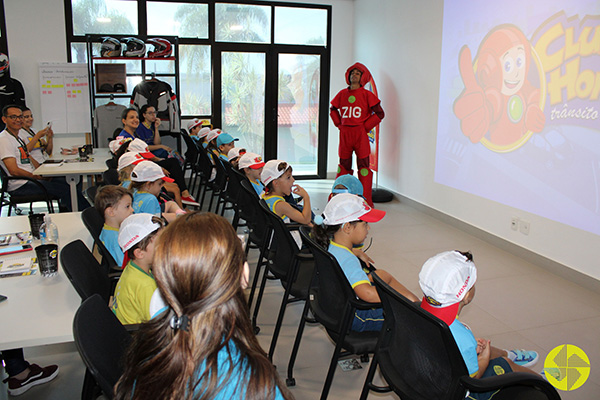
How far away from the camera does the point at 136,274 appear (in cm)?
222

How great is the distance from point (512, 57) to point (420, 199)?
2390 mm

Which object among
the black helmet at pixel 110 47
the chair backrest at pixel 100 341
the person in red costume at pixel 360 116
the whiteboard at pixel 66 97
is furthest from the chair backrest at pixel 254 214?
the whiteboard at pixel 66 97

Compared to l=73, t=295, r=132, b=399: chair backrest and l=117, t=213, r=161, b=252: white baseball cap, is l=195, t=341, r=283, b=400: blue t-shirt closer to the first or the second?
l=73, t=295, r=132, b=399: chair backrest

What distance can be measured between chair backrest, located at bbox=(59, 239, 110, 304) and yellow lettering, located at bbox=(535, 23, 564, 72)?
395cm

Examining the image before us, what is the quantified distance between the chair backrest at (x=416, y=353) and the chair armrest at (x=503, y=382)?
35mm

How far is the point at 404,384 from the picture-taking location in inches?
73.2

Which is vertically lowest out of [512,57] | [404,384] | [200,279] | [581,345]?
[581,345]

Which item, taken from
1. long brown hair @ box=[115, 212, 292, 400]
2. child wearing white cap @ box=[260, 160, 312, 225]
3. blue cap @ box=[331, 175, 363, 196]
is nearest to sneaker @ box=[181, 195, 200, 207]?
child wearing white cap @ box=[260, 160, 312, 225]

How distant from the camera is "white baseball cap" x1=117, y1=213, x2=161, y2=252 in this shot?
7.28 ft

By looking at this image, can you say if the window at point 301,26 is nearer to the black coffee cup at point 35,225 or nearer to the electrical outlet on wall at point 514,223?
the electrical outlet on wall at point 514,223

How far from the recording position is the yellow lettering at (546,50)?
4.30 meters

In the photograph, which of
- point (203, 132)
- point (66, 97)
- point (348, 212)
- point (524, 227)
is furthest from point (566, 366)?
point (66, 97)

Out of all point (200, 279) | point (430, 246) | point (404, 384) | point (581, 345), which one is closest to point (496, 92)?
point (430, 246)

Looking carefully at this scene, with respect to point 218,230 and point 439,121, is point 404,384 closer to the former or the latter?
point 218,230
